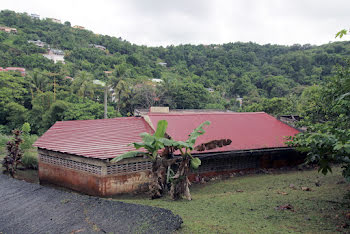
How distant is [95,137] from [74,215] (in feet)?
15.5

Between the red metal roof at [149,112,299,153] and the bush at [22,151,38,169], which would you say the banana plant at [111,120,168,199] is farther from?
the bush at [22,151,38,169]

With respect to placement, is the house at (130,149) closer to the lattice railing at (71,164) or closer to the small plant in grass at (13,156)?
the lattice railing at (71,164)

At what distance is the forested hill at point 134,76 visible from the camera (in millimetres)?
30016

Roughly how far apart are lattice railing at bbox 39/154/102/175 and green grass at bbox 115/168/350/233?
1.58 meters

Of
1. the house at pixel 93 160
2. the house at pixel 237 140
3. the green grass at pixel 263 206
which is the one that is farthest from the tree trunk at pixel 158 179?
the house at pixel 237 140

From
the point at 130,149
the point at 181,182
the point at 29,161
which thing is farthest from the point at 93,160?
the point at 29,161

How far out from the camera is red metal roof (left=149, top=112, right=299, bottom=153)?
12219mm

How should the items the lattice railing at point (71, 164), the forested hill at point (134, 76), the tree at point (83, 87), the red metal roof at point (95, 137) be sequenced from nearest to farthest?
the lattice railing at point (71, 164)
the red metal roof at point (95, 137)
the forested hill at point (134, 76)
the tree at point (83, 87)

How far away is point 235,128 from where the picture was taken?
13586 millimetres

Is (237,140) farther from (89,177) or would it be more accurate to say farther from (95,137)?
(89,177)

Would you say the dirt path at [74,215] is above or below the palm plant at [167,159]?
below

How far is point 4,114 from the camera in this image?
3078cm

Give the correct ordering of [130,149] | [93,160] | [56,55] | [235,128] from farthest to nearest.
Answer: [56,55] → [235,128] → [130,149] → [93,160]

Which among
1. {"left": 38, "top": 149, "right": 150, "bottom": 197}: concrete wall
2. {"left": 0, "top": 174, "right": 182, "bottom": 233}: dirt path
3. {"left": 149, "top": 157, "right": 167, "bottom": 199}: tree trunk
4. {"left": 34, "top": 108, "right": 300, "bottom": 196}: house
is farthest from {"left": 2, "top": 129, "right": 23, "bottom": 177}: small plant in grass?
{"left": 149, "top": 157, "right": 167, "bottom": 199}: tree trunk
